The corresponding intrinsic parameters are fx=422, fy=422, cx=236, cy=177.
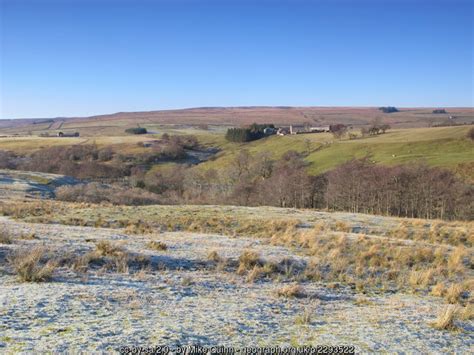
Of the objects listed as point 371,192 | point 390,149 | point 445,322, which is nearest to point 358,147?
point 390,149

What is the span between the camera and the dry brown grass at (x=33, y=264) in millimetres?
10493

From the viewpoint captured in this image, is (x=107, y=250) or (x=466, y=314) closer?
(x=466, y=314)

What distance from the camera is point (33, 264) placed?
1105 centimetres

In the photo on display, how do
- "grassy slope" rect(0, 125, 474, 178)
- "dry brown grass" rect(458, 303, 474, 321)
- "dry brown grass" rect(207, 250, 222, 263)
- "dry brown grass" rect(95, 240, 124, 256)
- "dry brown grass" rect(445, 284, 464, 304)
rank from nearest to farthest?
"dry brown grass" rect(458, 303, 474, 321)
"dry brown grass" rect(445, 284, 464, 304)
"dry brown grass" rect(95, 240, 124, 256)
"dry brown grass" rect(207, 250, 222, 263)
"grassy slope" rect(0, 125, 474, 178)

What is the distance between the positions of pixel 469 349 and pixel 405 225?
22202 millimetres

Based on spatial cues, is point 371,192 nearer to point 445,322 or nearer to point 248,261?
point 248,261

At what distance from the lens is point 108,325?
7711 mm

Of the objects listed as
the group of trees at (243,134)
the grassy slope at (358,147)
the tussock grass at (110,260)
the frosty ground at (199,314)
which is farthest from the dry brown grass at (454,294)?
the group of trees at (243,134)

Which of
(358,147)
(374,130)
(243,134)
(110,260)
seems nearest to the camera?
(110,260)

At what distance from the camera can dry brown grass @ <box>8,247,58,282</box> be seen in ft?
34.4

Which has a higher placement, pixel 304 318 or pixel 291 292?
pixel 304 318

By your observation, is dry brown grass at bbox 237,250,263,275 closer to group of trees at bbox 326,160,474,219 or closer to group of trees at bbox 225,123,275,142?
group of trees at bbox 326,160,474,219

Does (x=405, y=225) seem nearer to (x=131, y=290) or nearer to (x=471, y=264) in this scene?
(x=471, y=264)

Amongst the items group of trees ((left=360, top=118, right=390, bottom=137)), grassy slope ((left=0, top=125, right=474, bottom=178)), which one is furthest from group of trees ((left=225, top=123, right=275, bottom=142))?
group of trees ((left=360, top=118, right=390, bottom=137))
